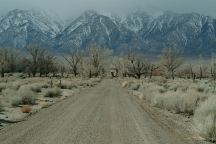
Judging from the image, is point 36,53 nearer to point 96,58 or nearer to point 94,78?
point 96,58

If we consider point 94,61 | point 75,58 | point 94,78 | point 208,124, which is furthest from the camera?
point 75,58

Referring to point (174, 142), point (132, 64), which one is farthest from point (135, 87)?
point (132, 64)

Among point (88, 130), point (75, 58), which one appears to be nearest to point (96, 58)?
point (75, 58)

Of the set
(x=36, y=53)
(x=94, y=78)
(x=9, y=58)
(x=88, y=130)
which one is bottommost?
(x=88, y=130)

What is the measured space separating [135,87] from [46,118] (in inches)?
1427

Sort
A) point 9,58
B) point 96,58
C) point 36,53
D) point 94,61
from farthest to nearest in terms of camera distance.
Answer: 1. point 9,58
2. point 36,53
3. point 94,61
4. point 96,58

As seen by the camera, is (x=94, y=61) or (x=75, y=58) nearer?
(x=94, y=61)

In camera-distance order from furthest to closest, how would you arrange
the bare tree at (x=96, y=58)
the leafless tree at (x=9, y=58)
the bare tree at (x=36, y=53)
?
the leafless tree at (x=9, y=58)
the bare tree at (x=36, y=53)
the bare tree at (x=96, y=58)

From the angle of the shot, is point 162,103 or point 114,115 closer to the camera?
point 114,115

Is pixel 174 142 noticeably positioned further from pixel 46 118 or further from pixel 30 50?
pixel 30 50

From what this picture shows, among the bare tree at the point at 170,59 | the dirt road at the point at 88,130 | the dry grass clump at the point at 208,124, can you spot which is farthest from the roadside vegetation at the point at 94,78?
the dirt road at the point at 88,130

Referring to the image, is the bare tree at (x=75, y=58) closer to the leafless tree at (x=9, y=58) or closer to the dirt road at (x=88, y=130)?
the leafless tree at (x=9, y=58)

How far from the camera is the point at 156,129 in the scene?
16.6 m

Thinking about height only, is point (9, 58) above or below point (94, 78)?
above
